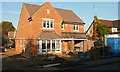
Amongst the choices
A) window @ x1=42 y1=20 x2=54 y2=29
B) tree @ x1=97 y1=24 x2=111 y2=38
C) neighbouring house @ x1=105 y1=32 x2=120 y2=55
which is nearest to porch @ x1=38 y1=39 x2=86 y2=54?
window @ x1=42 y1=20 x2=54 y2=29

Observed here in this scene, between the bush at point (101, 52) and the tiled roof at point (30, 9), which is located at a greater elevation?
the tiled roof at point (30, 9)

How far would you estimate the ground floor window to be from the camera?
21403 millimetres

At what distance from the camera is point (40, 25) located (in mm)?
22891

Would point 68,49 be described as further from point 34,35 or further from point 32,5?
point 32,5

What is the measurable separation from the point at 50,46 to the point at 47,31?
298 cm

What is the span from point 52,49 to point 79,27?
9497 millimetres

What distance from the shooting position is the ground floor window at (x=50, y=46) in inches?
843

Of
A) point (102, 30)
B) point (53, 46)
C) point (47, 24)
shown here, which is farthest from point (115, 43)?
point (102, 30)

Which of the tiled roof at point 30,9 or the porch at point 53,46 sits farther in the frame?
the tiled roof at point 30,9

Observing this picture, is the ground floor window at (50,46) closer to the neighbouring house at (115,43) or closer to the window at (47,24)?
the window at (47,24)

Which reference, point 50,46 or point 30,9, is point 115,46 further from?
point 30,9

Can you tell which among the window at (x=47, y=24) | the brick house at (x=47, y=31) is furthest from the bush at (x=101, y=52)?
the window at (x=47, y=24)

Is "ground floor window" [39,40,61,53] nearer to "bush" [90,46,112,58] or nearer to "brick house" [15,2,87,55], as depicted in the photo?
"brick house" [15,2,87,55]

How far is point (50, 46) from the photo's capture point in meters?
21.9
